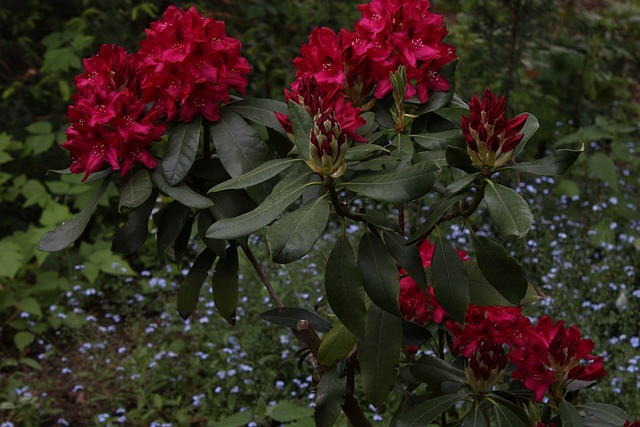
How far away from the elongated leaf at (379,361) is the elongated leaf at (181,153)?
46 cm

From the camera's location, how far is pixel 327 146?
4.03ft

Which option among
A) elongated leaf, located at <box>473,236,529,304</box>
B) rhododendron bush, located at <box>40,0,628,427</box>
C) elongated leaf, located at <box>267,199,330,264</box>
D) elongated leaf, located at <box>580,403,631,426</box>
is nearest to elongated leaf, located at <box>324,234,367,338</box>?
rhododendron bush, located at <box>40,0,628,427</box>

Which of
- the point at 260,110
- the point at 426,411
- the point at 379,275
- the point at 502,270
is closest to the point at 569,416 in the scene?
the point at 426,411

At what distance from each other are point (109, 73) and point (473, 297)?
0.83 meters

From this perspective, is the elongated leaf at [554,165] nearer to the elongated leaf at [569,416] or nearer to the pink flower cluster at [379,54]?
the pink flower cluster at [379,54]

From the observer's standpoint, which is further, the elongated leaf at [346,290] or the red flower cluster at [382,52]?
the red flower cluster at [382,52]

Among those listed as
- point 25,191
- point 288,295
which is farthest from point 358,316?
point 25,191

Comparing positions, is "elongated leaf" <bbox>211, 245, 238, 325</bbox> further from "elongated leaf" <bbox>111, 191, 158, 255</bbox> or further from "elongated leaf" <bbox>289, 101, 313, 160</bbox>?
"elongated leaf" <bbox>289, 101, 313, 160</bbox>

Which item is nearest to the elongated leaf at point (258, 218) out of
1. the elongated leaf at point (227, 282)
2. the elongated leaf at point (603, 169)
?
the elongated leaf at point (227, 282)

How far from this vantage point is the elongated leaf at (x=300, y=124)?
1301mm

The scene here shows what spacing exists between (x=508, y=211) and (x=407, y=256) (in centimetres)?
25

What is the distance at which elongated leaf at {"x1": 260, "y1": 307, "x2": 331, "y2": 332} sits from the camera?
5.42 ft

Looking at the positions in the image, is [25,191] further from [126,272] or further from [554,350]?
[554,350]

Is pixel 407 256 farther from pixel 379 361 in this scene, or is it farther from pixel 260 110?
pixel 260 110
